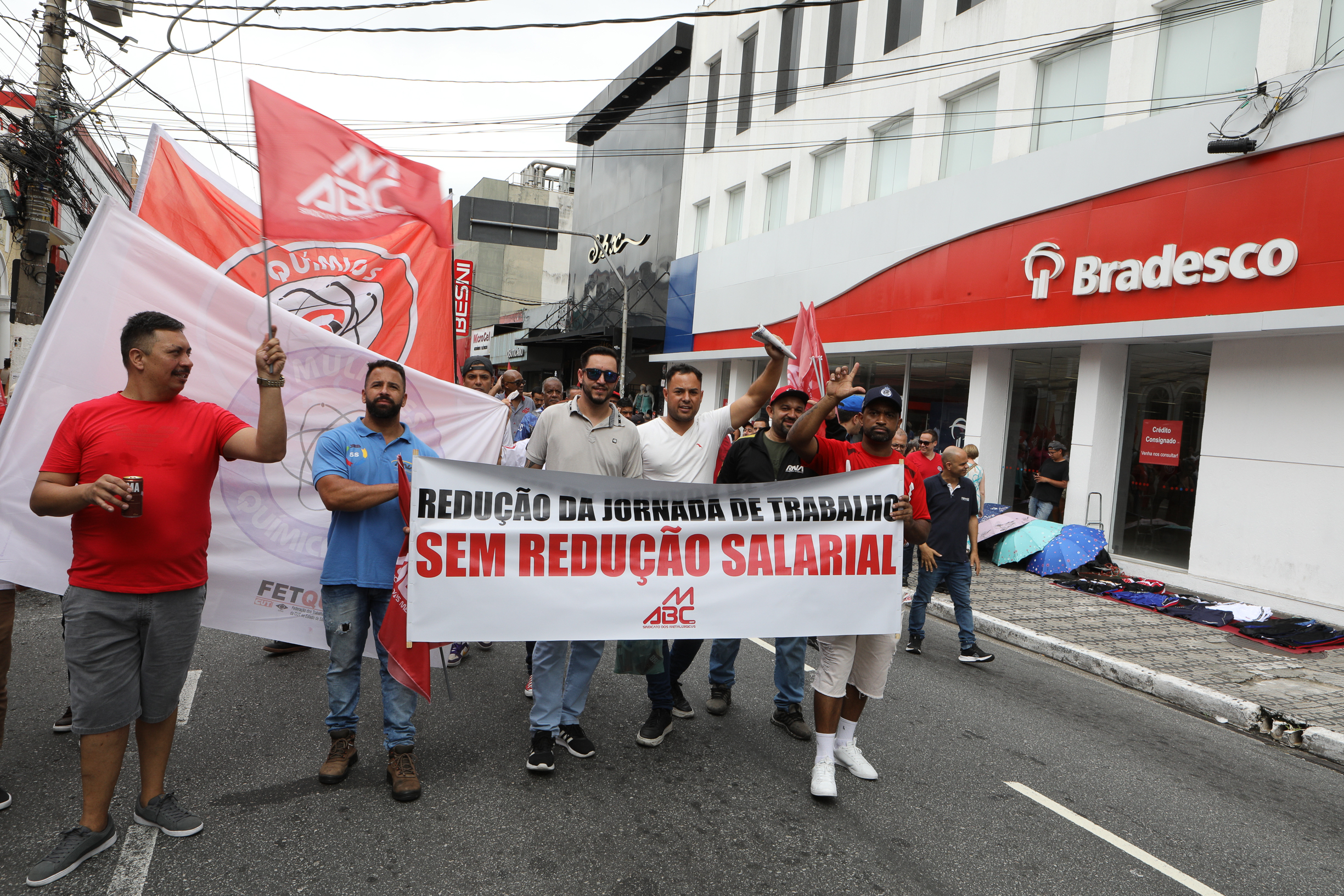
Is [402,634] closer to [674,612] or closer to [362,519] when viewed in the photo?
[362,519]

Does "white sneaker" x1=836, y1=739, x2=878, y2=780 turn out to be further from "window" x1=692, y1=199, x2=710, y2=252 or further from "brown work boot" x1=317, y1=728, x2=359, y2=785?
"window" x1=692, y1=199, x2=710, y2=252

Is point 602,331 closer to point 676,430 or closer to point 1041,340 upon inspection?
point 1041,340

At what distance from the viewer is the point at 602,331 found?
95.4ft

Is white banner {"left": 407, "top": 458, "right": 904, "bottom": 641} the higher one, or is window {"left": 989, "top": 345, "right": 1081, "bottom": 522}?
window {"left": 989, "top": 345, "right": 1081, "bottom": 522}

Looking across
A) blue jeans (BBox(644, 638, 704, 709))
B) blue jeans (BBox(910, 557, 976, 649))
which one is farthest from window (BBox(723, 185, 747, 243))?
blue jeans (BBox(644, 638, 704, 709))

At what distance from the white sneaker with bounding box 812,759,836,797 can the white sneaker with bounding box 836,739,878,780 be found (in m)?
0.27

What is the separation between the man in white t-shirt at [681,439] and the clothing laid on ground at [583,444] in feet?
0.48

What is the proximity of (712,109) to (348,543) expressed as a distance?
22.1 metres

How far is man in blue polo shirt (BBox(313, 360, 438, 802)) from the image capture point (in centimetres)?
389

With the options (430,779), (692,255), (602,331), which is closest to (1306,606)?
(430,779)

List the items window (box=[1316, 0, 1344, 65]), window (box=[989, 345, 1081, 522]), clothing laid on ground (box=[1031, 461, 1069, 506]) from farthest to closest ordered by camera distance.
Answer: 1. window (box=[989, 345, 1081, 522])
2. clothing laid on ground (box=[1031, 461, 1069, 506])
3. window (box=[1316, 0, 1344, 65])

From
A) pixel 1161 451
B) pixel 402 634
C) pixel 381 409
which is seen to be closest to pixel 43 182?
pixel 381 409

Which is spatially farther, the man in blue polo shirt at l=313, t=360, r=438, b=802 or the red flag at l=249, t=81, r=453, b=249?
the man in blue polo shirt at l=313, t=360, r=438, b=802

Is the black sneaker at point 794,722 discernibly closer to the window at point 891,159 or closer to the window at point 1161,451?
the window at point 1161,451
